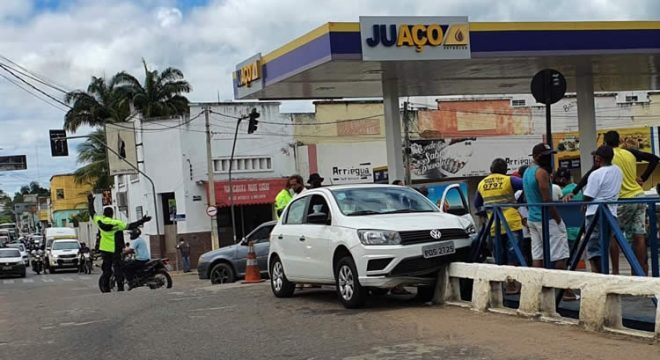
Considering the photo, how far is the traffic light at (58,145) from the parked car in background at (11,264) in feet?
20.6

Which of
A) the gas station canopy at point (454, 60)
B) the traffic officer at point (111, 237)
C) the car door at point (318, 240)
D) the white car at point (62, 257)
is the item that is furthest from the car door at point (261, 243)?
the white car at point (62, 257)

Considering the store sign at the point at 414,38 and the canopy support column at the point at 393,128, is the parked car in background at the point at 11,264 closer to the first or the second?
the canopy support column at the point at 393,128

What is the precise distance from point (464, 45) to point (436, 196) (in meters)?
11.8

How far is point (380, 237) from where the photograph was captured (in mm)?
9758

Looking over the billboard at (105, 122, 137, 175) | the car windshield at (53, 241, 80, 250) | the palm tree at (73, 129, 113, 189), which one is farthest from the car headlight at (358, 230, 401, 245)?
the palm tree at (73, 129, 113, 189)

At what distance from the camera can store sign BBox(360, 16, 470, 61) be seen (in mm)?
16719

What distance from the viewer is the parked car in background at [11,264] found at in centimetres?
3759

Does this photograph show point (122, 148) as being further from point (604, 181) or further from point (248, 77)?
point (604, 181)

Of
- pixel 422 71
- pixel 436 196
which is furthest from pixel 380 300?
pixel 436 196

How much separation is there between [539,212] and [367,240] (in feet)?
6.74

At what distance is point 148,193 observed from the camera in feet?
144

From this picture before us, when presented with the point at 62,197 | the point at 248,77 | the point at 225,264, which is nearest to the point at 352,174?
the point at 248,77

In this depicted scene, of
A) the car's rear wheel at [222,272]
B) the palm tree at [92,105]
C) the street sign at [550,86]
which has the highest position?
the palm tree at [92,105]

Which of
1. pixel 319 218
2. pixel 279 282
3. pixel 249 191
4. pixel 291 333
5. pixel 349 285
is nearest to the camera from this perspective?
pixel 291 333
